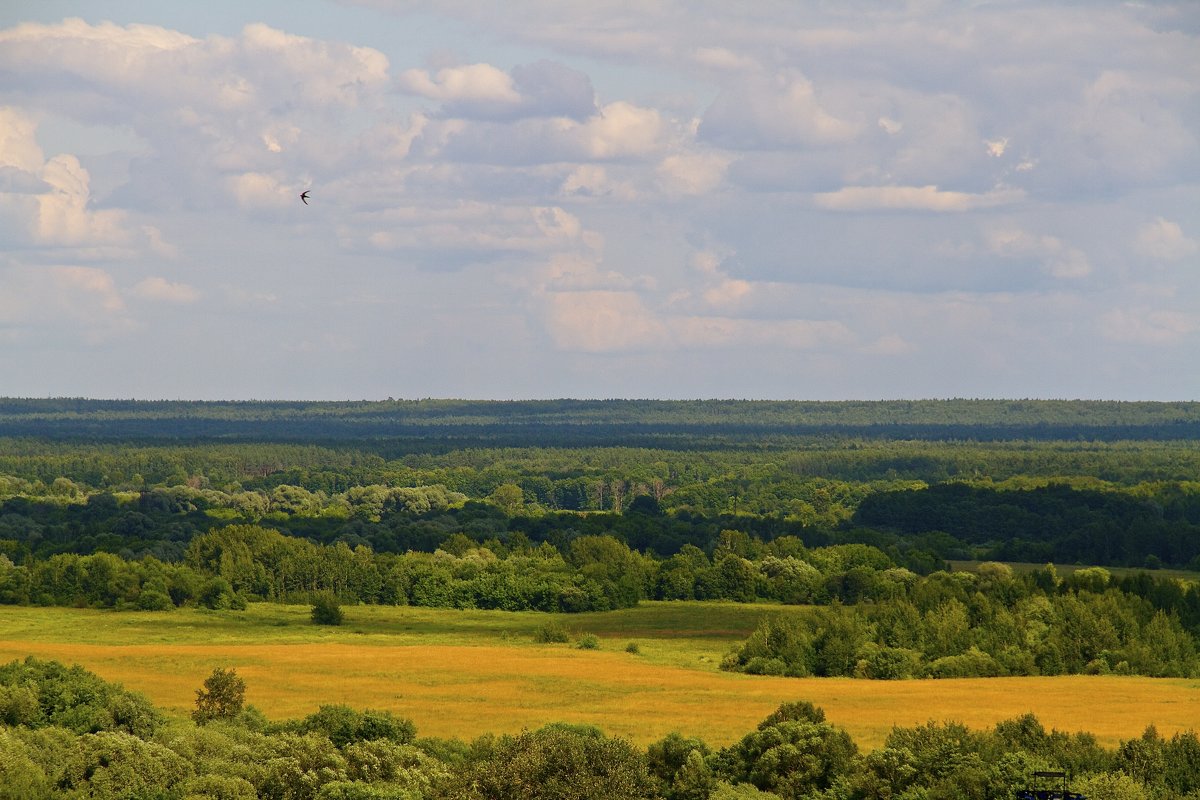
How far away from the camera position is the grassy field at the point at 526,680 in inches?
3088

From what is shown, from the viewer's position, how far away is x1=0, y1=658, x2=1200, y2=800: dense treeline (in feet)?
171

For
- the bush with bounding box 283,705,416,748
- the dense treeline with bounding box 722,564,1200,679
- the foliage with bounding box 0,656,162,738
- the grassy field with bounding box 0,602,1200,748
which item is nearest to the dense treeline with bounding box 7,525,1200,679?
the dense treeline with bounding box 722,564,1200,679

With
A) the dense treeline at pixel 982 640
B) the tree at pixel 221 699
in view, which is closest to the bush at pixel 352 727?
the tree at pixel 221 699

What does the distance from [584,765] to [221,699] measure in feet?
81.5

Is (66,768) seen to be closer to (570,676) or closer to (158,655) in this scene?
(570,676)

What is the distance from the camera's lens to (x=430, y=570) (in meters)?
152

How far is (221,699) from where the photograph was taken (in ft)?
238

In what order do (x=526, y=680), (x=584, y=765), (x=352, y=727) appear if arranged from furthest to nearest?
(x=526, y=680) < (x=352, y=727) < (x=584, y=765)

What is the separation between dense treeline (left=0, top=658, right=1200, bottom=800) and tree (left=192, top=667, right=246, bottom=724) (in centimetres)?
976

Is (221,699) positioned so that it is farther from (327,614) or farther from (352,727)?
(327,614)

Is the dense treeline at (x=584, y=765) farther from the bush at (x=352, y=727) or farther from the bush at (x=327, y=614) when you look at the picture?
the bush at (x=327, y=614)

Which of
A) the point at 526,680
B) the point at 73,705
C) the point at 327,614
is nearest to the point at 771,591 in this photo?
the point at 327,614

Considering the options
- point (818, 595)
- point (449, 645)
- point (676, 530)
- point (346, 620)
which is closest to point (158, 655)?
point (449, 645)

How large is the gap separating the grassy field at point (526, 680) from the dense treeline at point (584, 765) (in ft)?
41.5
